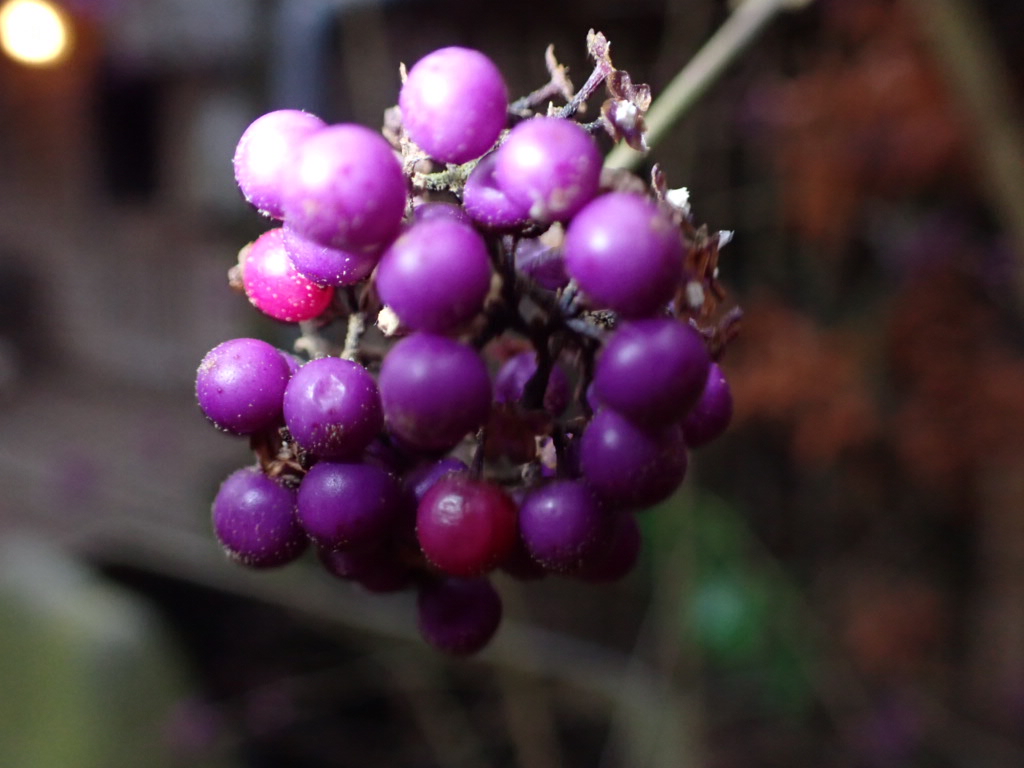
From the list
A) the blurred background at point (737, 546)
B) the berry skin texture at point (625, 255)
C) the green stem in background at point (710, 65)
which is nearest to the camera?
Answer: the berry skin texture at point (625, 255)

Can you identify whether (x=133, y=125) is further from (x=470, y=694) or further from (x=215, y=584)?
(x=470, y=694)

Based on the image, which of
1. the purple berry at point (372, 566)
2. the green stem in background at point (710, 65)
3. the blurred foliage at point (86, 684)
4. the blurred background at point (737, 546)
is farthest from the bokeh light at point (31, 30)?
the purple berry at point (372, 566)

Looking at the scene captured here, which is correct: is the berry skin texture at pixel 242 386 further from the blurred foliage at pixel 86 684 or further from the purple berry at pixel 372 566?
the blurred foliage at pixel 86 684

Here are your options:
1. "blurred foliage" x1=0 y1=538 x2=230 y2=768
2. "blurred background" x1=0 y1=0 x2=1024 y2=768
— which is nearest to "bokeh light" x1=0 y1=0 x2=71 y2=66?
"blurred background" x1=0 y1=0 x2=1024 y2=768

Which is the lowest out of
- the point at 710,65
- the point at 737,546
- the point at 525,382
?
the point at 737,546

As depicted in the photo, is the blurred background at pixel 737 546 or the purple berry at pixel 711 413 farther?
the blurred background at pixel 737 546

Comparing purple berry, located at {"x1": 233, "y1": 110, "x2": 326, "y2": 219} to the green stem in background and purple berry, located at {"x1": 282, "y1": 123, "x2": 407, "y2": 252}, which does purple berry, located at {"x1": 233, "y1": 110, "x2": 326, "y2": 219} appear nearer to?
purple berry, located at {"x1": 282, "y1": 123, "x2": 407, "y2": 252}

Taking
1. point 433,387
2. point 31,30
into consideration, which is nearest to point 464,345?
point 433,387

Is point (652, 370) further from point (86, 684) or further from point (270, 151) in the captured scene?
point (86, 684)
